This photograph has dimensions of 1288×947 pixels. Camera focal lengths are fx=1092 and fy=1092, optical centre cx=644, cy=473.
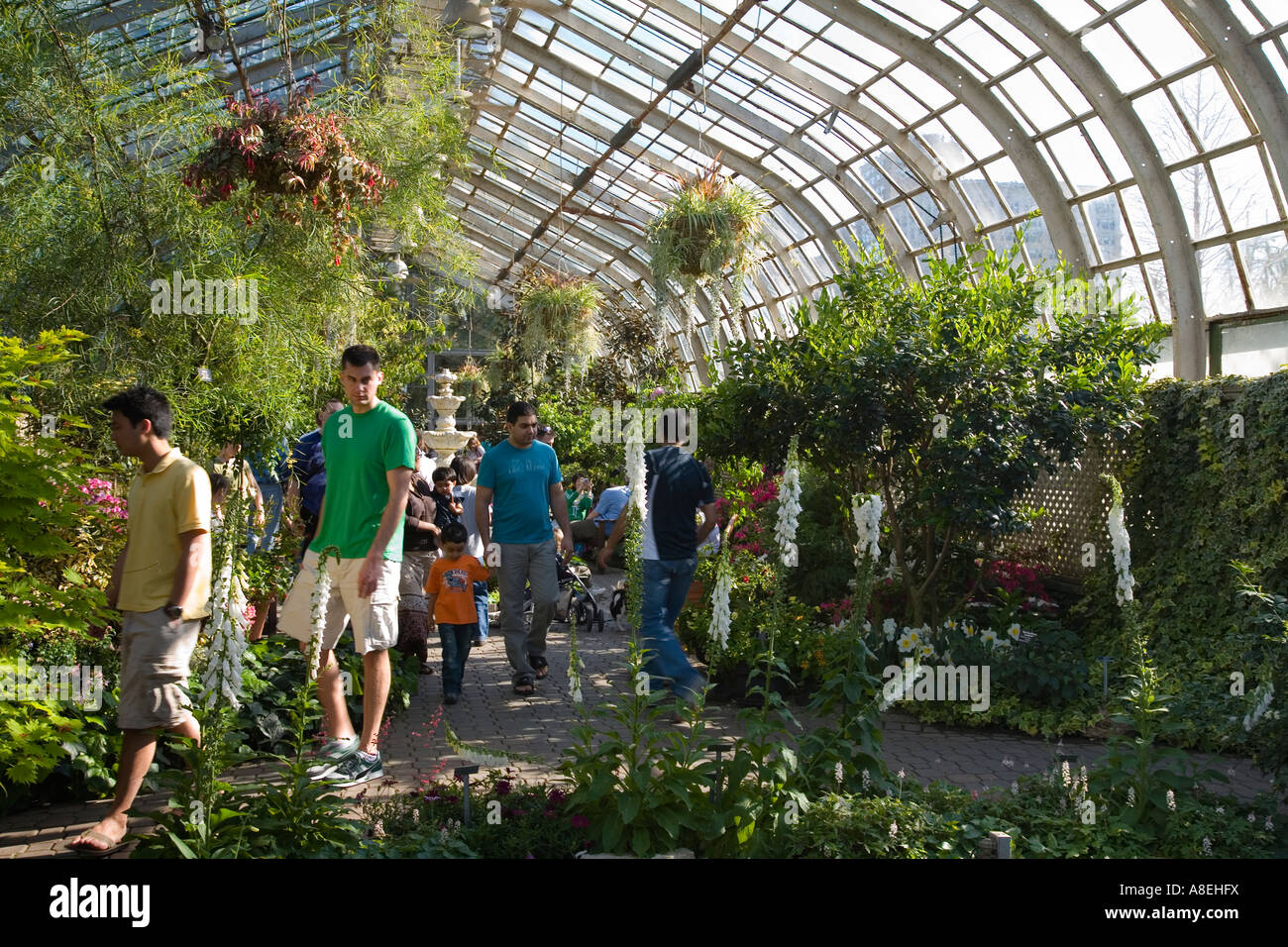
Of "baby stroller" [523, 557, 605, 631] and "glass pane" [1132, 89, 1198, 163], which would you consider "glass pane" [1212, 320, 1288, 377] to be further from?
"baby stroller" [523, 557, 605, 631]

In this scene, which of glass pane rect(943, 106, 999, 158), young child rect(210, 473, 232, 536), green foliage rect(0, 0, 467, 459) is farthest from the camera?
glass pane rect(943, 106, 999, 158)

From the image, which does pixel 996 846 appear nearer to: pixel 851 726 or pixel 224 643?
pixel 851 726

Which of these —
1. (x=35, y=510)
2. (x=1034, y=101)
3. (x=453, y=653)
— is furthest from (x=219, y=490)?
(x=1034, y=101)

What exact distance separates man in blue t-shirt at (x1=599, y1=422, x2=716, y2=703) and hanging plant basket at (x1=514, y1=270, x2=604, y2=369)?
984 cm

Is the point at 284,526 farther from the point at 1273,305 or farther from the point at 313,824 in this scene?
the point at 1273,305

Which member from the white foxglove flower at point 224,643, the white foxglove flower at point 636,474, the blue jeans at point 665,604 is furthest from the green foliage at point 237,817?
the blue jeans at point 665,604

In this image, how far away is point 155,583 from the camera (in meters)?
3.79

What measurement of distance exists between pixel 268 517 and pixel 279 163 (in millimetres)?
2537

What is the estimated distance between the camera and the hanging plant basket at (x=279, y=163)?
18.4ft

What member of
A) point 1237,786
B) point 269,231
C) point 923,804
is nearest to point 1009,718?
point 1237,786

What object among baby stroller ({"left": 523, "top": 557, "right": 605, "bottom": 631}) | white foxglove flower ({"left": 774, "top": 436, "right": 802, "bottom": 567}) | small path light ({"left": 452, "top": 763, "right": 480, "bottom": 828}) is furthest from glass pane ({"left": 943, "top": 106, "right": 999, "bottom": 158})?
small path light ({"left": 452, "top": 763, "right": 480, "bottom": 828})

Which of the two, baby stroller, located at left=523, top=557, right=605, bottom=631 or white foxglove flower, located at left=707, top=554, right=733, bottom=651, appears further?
baby stroller, located at left=523, top=557, right=605, bottom=631

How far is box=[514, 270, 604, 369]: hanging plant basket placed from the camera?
15.5 meters
